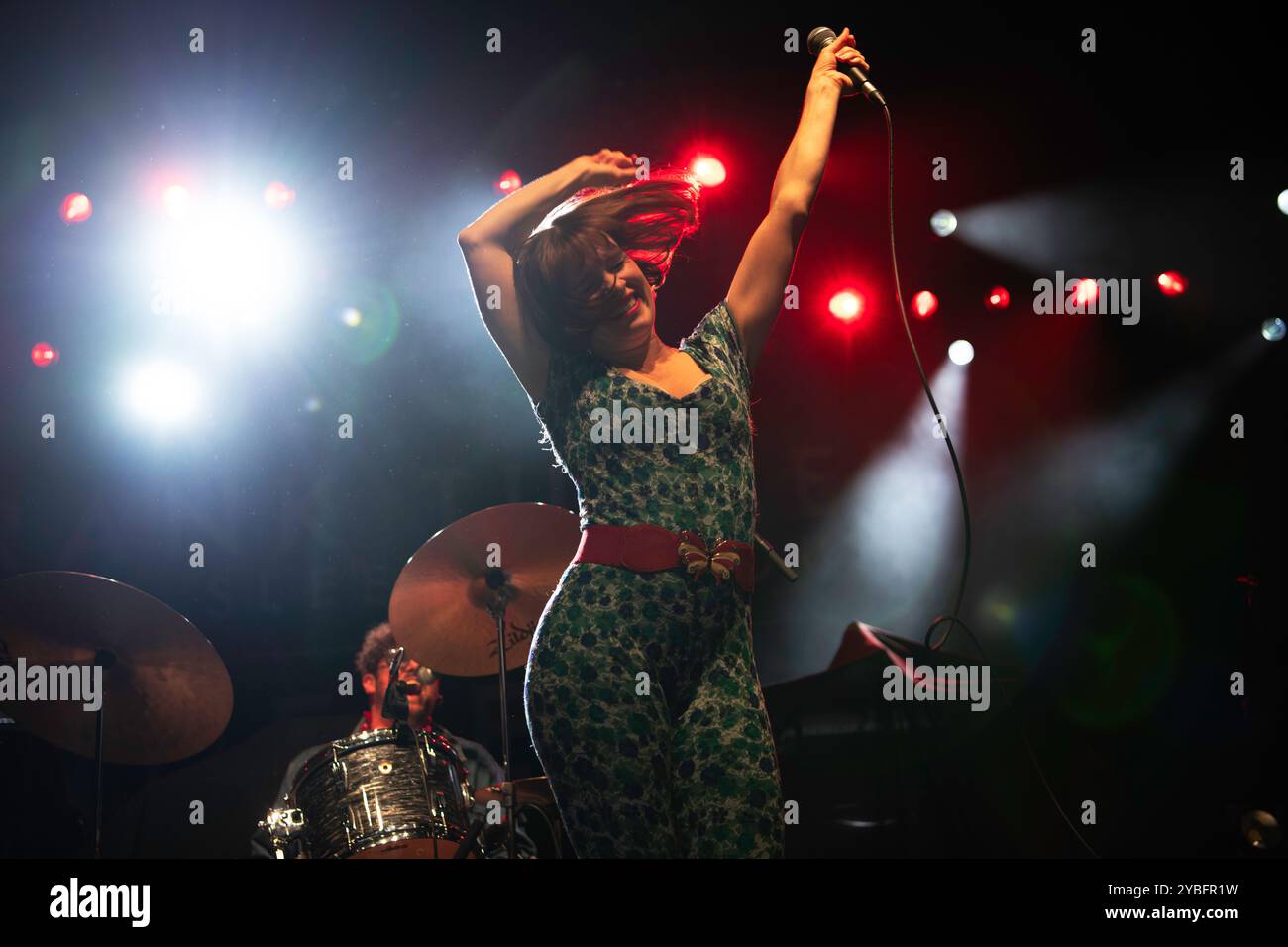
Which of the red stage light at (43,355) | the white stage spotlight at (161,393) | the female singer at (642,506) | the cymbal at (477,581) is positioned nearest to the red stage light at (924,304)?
the cymbal at (477,581)

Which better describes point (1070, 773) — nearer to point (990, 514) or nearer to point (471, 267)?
point (990, 514)

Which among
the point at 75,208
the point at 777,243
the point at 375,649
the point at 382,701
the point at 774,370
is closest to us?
the point at 777,243

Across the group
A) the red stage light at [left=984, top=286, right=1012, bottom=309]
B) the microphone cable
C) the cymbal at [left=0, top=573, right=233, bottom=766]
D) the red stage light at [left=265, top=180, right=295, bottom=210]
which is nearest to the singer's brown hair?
the microphone cable

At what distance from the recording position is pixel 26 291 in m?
3.96

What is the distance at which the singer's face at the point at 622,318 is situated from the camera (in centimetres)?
185

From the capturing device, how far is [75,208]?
394 cm

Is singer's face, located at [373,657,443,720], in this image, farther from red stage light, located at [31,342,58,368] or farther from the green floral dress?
the green floral dress

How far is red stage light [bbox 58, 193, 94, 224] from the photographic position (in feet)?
12.9

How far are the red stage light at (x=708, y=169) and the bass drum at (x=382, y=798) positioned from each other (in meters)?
2.57

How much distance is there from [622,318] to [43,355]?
315 centimetres

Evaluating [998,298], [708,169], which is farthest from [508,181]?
[998,298]

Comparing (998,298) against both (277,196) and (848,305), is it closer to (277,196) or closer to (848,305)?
(848,305)
